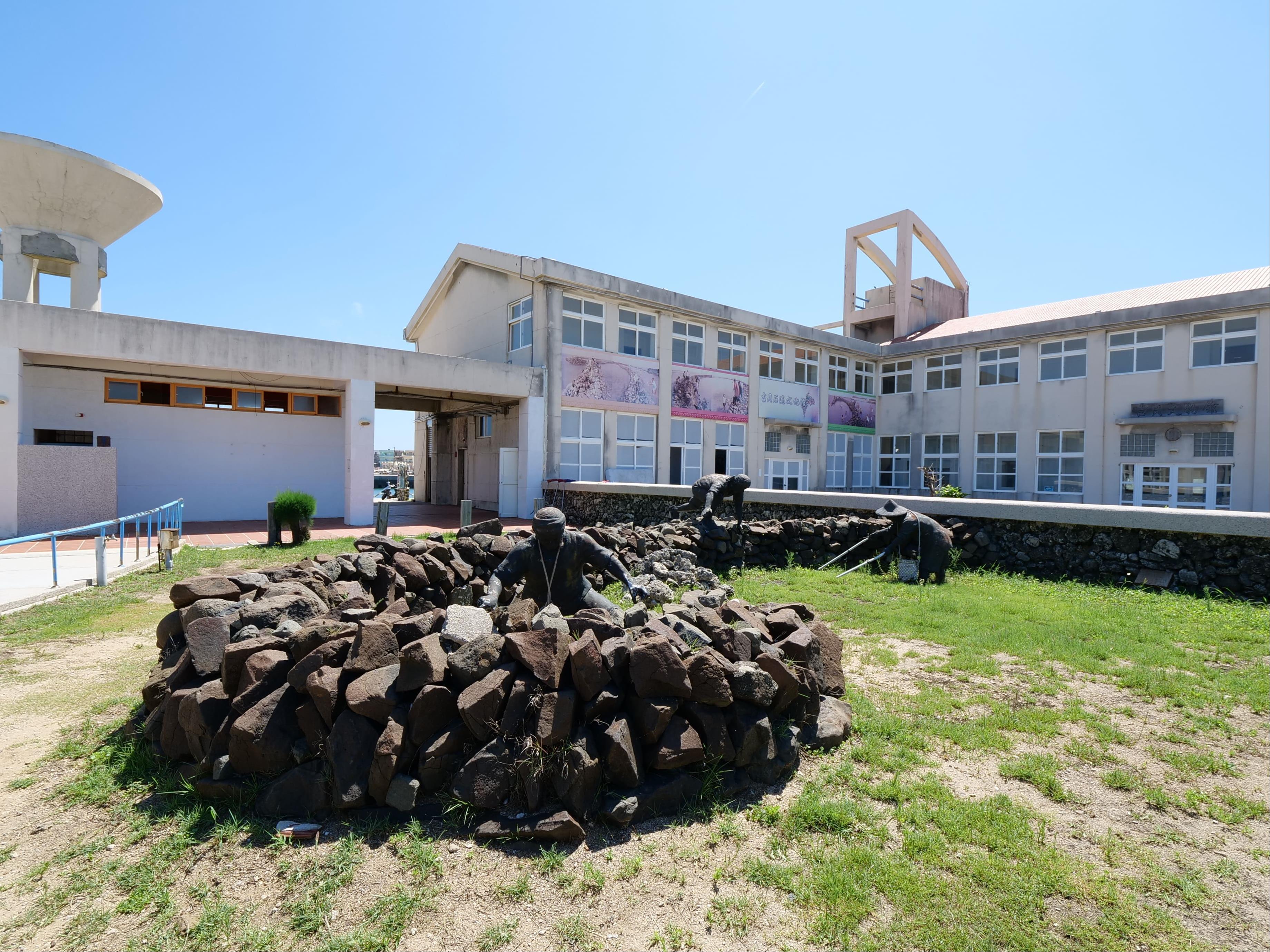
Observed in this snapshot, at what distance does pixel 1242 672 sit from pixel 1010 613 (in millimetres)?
2366

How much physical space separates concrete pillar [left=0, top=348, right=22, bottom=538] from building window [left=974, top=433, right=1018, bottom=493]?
1249 inches

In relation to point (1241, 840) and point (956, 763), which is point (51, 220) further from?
point (1241, 840)

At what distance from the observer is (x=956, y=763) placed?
4051 mm

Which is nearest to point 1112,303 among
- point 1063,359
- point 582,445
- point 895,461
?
point 1063,359

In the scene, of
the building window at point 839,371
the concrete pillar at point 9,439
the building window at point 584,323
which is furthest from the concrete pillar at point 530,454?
the building window at point 839,371

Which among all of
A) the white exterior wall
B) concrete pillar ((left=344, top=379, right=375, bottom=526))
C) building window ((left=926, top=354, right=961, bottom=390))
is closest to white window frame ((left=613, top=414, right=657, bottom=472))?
concrete pillar ((left=344, top=379, right=375, bottom=526))

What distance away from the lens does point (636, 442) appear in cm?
2292

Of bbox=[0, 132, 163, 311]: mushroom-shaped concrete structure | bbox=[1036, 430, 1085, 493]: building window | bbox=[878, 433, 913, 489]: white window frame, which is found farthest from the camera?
bbox=[878, 433, 913, 489]: white window frame

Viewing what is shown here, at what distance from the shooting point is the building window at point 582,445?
21.3 meters

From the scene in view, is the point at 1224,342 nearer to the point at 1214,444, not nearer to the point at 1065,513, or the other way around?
the point at 1214,444

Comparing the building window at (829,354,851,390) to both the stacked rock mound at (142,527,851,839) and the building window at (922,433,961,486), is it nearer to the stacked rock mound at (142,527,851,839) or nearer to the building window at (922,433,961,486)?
the building window at (922,433,961,486)

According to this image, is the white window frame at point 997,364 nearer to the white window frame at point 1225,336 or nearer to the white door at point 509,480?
the white window frame at point 1225,336

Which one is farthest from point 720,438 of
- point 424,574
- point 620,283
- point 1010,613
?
point 424,574

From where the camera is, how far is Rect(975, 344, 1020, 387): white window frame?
2658cm
